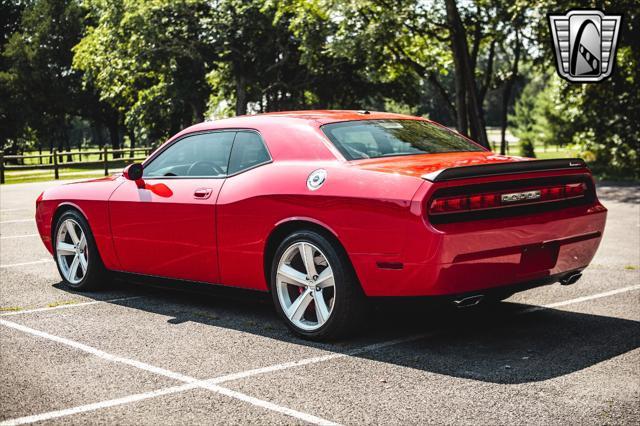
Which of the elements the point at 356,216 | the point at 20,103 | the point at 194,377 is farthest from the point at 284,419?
the point at 20,103

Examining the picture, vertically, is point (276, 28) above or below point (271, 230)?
above

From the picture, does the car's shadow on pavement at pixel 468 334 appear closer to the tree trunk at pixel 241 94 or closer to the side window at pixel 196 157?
the side window at pixel 196 157

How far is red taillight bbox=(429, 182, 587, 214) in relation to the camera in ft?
16.1

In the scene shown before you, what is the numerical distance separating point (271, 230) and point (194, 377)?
132 cm

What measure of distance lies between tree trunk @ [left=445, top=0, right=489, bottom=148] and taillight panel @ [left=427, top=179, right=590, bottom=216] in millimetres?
19580

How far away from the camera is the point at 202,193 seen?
20.4 ft

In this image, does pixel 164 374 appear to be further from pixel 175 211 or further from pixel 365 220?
pixel 175 211

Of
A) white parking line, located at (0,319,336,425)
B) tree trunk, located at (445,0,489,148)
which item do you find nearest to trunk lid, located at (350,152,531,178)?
white parking line, located at (0,319,336,425)

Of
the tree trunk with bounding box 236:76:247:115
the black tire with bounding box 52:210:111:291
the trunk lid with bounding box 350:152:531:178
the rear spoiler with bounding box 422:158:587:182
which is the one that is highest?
the tree trunk with bounding box 236:76:247:115

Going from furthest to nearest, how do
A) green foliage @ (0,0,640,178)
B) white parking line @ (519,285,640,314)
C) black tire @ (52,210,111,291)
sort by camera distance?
green foliage @ (0,0,640,178) → black tire @ (52,210,111,291) → white parking line @ (519,285,640,314)

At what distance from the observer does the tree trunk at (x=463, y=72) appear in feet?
79.8

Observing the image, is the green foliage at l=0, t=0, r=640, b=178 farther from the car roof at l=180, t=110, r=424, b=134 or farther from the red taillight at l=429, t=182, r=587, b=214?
the red taillight at l=429, t=182, r=587, b=214

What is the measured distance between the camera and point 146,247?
22.1 feet

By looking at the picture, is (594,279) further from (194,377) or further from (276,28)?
(276,28)
